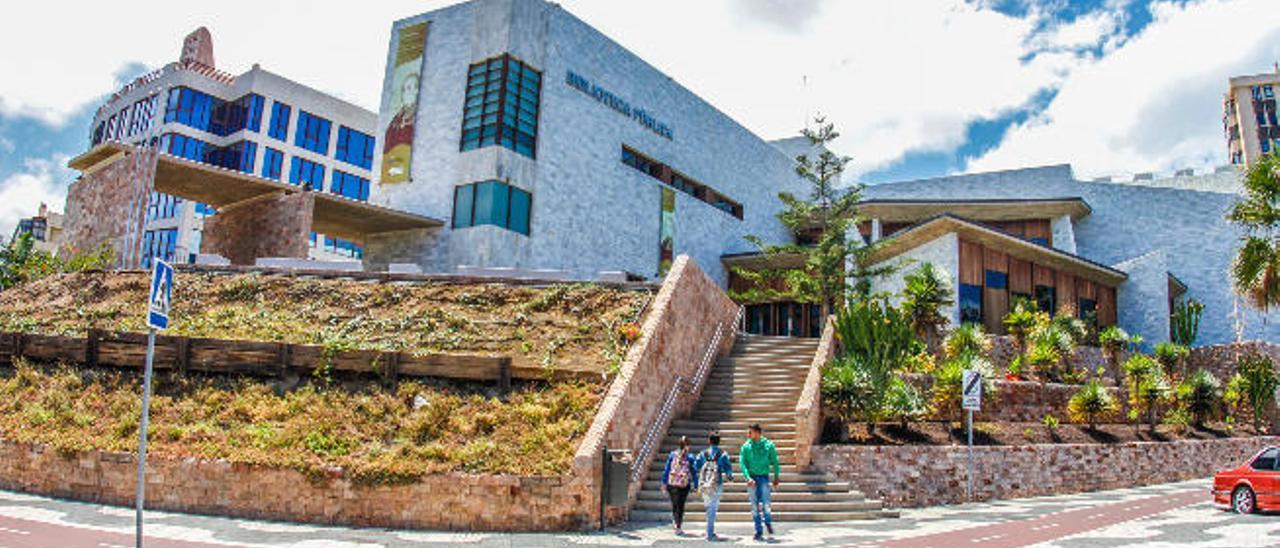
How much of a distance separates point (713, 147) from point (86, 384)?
30.9 metres

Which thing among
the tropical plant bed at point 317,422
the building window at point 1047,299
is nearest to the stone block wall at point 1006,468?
the tropical plant bed at point 317,422

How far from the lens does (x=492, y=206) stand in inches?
1157

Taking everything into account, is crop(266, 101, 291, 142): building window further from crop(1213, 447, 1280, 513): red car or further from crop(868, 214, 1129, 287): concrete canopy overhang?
crop(1213, 447, 1280, 513): red car

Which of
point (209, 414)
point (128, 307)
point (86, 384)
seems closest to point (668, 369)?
point (209, 414)

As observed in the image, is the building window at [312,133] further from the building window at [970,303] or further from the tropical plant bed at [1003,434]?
the tropical plant bed at [1003,434]

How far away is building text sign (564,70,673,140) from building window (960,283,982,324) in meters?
15.2

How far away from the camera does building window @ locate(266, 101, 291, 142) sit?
53.7 m

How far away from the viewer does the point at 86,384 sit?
15.1m

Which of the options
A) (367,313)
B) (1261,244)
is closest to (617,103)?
(367,313)

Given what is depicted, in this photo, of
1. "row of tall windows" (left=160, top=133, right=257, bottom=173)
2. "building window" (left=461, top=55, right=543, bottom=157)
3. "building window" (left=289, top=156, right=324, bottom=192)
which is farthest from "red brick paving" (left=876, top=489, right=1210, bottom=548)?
"building window" (left=289, top=156, right=324, bottom=192)

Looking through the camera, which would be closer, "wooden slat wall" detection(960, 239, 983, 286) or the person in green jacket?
the person in green jacket

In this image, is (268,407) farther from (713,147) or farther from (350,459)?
(713,147)

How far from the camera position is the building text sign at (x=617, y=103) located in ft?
108

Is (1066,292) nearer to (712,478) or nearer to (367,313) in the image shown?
(712,478)
